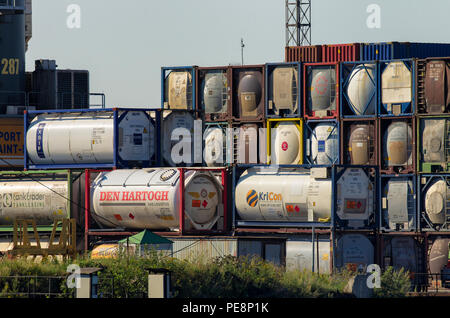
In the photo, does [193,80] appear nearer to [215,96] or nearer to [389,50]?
[215,96]

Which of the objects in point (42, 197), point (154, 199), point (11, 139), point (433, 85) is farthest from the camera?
point (11, 139)

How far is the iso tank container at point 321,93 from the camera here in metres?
44.8

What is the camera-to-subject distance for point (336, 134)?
1758 inches

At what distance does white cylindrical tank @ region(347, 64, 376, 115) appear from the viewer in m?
44.3

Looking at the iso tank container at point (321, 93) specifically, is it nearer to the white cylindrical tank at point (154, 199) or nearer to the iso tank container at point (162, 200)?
the iso tank container at point (162, 200)

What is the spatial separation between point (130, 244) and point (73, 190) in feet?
17.1

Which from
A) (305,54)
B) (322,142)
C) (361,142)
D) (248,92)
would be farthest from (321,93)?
(305,54)

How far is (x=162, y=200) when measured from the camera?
38.0 metres

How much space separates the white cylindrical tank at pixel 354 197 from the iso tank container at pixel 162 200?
15.0 feet

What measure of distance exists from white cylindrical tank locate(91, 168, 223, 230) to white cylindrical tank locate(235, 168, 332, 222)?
3.81ft

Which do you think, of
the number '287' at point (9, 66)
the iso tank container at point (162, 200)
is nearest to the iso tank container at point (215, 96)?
the iso tank container at point (162, 200)

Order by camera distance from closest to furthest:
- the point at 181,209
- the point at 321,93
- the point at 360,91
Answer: the point at 181,209 → the point at 360,91 → the point at 321,93

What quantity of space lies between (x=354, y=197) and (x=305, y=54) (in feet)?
72.8

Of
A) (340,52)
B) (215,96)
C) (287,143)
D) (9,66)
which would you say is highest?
(340,52)
